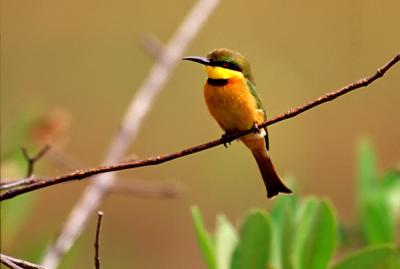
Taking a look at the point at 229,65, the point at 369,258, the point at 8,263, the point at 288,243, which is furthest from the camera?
the point at 229,65

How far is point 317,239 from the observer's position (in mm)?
1024

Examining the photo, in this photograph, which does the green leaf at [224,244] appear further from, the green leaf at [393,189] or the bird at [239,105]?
the green leaf at [393,189]

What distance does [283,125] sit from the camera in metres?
2.72

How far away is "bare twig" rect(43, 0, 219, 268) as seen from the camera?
4.01 feet

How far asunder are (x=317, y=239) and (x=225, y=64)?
27 cm

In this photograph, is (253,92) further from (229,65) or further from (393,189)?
(393,189)

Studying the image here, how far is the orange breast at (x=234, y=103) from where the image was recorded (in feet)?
4.10

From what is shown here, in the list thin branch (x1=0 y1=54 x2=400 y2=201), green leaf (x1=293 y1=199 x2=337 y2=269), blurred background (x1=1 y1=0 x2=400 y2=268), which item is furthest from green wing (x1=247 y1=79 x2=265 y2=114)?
blurred background (x1=1 y1=0 x2=400 y2=268)

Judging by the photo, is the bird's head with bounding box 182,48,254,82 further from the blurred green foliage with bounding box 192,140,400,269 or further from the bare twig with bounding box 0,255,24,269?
the bare twig with bounding box 0,255,24,269

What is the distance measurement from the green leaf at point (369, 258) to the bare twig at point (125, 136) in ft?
1.19

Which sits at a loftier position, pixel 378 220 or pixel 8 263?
pixel 378 220

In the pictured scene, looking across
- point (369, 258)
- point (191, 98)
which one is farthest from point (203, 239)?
point (191, 98)

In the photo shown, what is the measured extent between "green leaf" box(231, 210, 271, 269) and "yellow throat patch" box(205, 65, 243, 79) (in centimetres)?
24

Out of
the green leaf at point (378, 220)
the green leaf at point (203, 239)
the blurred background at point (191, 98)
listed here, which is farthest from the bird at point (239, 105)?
the blurred background at point (191, 98)
